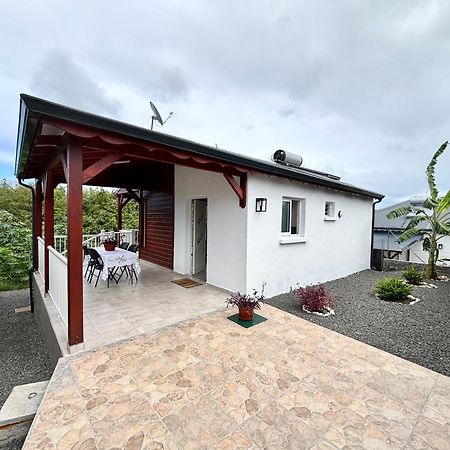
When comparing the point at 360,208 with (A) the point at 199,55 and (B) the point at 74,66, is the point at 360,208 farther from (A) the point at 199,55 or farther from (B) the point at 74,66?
(B) the point at 74,66

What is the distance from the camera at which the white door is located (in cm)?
805

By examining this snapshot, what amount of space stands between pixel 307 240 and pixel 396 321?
2974mm

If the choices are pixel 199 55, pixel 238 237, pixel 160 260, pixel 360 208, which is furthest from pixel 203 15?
pixel 360 208

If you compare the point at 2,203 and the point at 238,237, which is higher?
the point at 2,203

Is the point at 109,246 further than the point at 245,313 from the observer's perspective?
Yes

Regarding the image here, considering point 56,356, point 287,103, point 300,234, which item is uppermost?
point 287,103

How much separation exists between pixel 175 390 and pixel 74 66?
1187cm

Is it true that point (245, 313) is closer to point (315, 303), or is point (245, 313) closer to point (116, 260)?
point (315, 303)

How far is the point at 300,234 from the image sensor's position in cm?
736

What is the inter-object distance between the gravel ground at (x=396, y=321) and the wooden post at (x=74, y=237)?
4030 mm

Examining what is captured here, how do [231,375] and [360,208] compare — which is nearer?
[231,375]

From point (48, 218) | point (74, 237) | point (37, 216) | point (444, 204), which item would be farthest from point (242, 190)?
point (444, 204)

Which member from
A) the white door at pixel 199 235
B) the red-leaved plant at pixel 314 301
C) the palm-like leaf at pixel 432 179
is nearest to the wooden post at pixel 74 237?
the red-leaved plant at pixel 314 301

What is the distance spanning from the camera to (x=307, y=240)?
7375 millimetres
